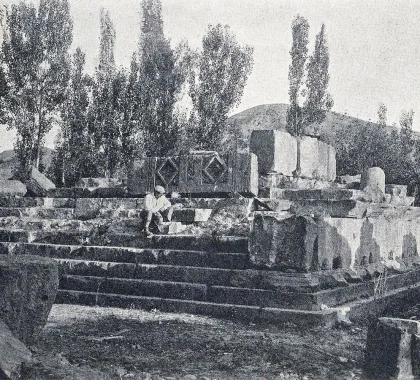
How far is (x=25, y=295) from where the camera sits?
4.75 metres

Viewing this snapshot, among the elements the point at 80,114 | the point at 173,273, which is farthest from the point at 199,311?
the point at 80,114

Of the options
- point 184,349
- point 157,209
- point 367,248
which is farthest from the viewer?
point 157,209

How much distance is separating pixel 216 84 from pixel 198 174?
55.9 feet

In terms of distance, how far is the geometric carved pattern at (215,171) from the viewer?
1034 centimetres

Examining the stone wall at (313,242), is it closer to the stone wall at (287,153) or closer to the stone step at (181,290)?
the stone step at (181,290)

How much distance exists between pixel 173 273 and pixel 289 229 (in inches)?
70.6

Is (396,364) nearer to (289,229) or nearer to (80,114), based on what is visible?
(289,229)

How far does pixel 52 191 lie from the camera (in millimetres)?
12250

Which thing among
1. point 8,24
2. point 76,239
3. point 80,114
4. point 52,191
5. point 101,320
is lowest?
point 101,320

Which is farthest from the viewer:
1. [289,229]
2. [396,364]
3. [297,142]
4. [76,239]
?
[297,142]

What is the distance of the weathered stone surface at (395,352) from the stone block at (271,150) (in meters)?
7.02

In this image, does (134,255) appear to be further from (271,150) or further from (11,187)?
(11,187)

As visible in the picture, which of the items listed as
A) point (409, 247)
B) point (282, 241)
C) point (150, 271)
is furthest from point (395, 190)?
point (150, 271)

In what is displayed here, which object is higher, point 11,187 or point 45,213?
point 11,187
